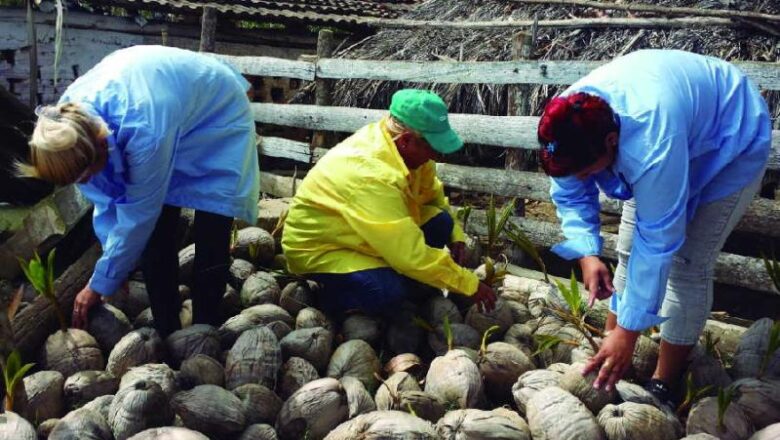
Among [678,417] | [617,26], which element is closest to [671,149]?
[678,417]

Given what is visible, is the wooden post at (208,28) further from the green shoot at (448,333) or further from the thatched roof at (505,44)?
the green shoot at (448,333)

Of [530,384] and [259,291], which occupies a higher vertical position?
[530,384]

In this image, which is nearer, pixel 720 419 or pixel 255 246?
pixel 720 419

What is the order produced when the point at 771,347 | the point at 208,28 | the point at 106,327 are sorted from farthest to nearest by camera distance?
the point at 208,28 < the point at 106,327 < the point at 771,347

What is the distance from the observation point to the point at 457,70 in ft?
16.8

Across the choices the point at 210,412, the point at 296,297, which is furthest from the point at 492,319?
the point at 210,412

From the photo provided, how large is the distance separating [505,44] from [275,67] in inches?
79.4

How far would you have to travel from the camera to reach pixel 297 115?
643 cm

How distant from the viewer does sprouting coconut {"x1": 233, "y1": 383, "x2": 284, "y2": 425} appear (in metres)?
2.76

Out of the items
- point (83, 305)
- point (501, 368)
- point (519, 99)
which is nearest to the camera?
point (501, 368)

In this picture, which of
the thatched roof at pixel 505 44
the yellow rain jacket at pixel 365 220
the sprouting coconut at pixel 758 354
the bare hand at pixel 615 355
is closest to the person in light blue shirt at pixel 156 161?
the yellow rain jacket at pixel 365 220

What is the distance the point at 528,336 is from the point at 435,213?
0.90m

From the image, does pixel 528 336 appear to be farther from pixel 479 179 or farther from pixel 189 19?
pixel 189 19

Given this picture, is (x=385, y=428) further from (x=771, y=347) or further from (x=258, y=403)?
(x=771, y=347)
